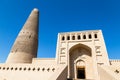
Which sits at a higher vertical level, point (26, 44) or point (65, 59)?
point (26, 44)

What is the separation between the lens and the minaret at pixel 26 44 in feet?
53.6

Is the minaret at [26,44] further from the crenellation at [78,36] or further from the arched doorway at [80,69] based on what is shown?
the arched doorway at [80,69]

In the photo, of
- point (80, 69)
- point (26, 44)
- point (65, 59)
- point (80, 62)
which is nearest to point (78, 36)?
point (80, 62)

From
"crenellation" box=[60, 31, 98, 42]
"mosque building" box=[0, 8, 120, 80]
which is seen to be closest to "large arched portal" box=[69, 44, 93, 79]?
"mosque building" box=[0, 8, 120, 80]

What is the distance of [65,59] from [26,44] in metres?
5.88

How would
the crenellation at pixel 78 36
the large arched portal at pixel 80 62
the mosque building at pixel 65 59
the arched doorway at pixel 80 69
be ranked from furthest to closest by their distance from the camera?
the crenellation at pixel 78 36 < the arched doorway at pixel 80 69 < the large arched portal at pixel 80 62 < the mosque building at pixel 65 59

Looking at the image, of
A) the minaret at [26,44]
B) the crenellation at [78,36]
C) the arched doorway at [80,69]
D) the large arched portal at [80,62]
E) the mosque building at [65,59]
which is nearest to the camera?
the mosque building at [65,59]

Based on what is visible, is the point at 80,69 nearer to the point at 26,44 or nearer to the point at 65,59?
the point at 65,59

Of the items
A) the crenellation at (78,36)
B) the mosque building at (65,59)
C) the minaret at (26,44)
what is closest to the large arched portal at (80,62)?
the mosque building at (65,59)

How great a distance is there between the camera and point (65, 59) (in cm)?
1505

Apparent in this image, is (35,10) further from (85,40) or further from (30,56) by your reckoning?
(85,40)

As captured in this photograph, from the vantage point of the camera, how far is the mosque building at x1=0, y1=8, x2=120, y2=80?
13555 millimetres

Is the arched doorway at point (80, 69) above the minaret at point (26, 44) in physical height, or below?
below

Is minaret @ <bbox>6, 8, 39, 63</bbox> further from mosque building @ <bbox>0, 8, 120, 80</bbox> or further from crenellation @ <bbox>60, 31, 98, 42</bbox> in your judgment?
crenellation @ <bbox>60, 31, 98, 42</bbox>
